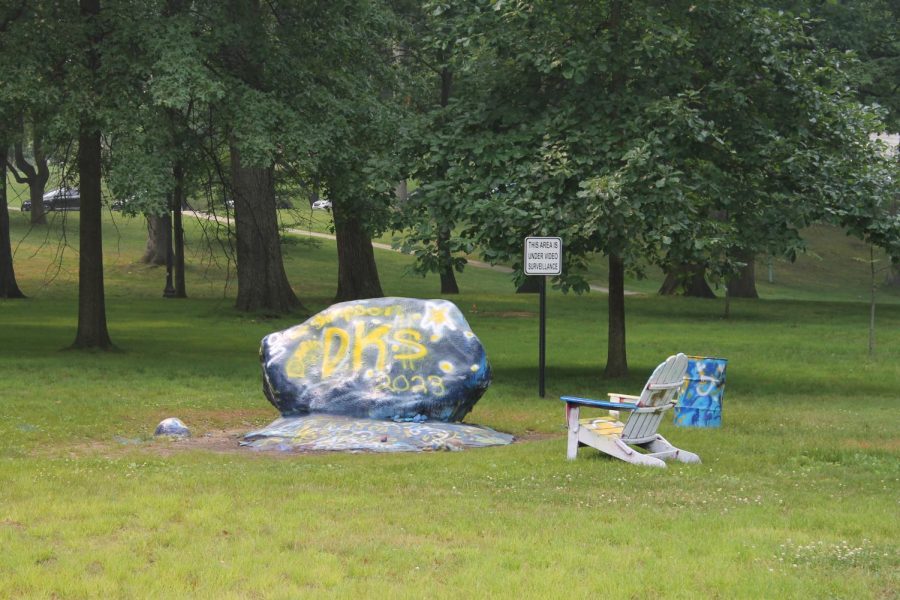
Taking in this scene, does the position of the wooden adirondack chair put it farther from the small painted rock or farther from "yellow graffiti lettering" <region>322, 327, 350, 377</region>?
the small painted rock

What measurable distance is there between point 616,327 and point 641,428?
9.04m

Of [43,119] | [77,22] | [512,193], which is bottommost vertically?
[512,193]

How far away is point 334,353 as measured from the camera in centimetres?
1295

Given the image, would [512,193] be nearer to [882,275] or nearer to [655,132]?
[655,132]

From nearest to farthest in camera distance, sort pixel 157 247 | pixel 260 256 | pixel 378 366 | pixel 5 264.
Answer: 1. pixel 378 366
2. pixel 260 256
3. pixel 5 264
4. pixel 157 247

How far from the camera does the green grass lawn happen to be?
21.0ft

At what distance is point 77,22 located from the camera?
1980 cm

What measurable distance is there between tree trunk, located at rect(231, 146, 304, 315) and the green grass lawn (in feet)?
33.0

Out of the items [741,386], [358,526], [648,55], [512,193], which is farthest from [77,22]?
[358,526]

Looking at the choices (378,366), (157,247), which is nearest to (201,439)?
A: (378,366)

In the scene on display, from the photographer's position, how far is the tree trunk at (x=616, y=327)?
762 inches

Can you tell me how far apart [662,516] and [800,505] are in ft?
4.03

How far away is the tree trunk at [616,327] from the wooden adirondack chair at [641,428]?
328 inches

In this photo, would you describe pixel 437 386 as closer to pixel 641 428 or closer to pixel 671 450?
pixel 641 428
